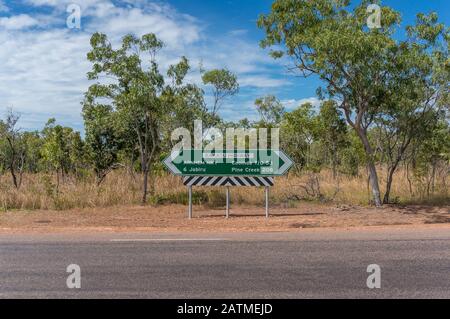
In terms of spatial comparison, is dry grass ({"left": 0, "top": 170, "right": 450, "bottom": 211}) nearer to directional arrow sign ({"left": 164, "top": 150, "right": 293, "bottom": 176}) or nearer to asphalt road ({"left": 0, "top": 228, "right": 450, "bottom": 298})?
directional arrow sign ({"left": 164, "top": 150, "right": 293, "bottom": 176})

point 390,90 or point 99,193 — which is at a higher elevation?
point 390,90

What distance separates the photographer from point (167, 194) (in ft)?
61.2

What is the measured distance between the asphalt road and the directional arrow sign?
14.9ft

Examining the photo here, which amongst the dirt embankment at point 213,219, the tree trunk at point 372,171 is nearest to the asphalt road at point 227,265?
the dirt embankment at point 213,219

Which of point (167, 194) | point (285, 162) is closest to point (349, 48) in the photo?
point (285, 162)

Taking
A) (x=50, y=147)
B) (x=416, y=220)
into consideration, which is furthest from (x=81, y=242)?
(x=50, y=147)

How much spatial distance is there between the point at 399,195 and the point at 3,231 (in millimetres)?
15061

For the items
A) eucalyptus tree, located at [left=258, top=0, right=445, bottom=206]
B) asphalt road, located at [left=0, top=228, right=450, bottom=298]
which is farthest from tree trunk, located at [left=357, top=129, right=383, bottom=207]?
asphalt road, located at [left=0, top=228, right=450, bottom=298]

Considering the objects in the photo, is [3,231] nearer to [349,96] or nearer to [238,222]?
[238,222]

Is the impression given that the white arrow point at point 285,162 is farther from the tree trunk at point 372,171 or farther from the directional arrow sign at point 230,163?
the tree trunk at point 372,171

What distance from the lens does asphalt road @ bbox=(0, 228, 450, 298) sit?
20.0 ft

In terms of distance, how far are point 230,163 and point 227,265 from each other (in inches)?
313

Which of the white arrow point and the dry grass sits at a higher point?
the white arrow point
